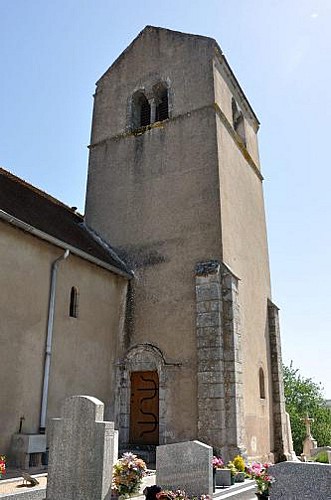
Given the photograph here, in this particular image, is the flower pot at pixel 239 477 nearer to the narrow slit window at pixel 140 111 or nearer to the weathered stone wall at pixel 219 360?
the weathered stone wall at pixel 219 360

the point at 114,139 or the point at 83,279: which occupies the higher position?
the point at 114,139

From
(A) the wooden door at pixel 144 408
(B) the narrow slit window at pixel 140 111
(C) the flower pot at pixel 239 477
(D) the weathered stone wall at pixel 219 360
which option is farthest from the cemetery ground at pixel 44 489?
(B) the narrow slit window at pixel 140 111

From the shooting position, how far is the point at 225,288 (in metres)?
11.7

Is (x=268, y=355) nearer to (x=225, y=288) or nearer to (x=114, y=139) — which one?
(x=225, y=288)

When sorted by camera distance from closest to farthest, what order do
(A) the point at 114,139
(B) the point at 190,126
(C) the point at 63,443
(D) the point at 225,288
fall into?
1. (C) the point at 63,443
2. (D) the point at 225,288
3. (B) the point at 190,126
4. (A) the point at 114,139

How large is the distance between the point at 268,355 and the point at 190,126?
7979 mm

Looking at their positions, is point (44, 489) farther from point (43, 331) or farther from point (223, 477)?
point (43, 331)

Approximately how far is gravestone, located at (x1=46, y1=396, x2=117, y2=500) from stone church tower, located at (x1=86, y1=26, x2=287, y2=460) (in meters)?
5.06

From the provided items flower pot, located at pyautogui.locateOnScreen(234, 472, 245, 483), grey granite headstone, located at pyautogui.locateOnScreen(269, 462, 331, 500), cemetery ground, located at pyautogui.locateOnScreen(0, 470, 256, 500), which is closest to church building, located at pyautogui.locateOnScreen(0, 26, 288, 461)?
flower pot, located at pyautogui.locateOnScreen(234, 472, 245, 483)

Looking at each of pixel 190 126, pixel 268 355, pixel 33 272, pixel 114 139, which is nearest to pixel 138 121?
pixel 114 139

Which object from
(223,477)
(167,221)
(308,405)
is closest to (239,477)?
(223,477)

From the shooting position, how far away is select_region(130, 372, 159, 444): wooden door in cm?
1177

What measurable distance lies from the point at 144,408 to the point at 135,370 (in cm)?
106

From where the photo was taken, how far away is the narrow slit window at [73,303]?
11.3 metres
